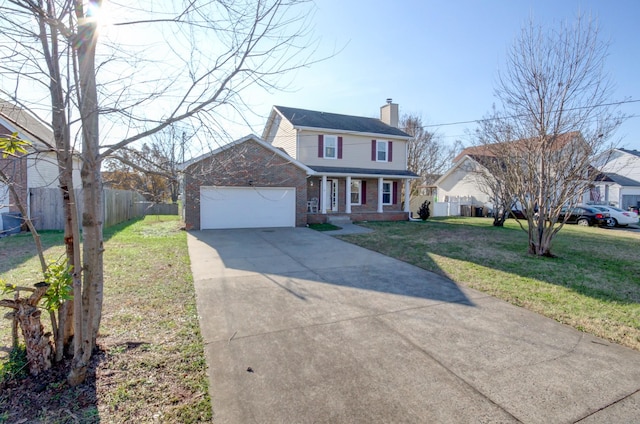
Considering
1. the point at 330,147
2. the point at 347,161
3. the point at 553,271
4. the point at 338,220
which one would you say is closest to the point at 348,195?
the point at 338,220

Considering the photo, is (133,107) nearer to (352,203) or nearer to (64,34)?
(64,34)

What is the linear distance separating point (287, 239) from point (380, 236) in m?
3.73

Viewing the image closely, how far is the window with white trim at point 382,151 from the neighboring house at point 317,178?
6 cm

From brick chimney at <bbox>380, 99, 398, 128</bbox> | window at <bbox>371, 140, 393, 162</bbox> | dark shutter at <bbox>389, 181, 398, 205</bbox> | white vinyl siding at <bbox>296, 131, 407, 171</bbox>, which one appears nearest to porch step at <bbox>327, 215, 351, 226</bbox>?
white vinyl siding at <bbox>296, 131, 407, 171</bbox>

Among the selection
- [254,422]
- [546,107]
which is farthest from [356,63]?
[546,107]

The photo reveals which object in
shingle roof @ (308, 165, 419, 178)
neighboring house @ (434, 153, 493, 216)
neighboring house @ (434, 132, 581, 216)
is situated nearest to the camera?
shingle roof @ (308, 165, 419, 178)

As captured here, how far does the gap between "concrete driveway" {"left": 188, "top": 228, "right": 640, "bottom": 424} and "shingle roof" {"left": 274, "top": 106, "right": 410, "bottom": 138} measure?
13.6 meters

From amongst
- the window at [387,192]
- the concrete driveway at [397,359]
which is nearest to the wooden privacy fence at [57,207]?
the concrete driveway at [397,359]

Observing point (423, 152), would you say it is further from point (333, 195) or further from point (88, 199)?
point (88, 199)

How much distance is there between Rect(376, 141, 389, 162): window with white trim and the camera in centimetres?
2008

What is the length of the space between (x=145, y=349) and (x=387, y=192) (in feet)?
60.0

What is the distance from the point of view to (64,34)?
249 centimetres

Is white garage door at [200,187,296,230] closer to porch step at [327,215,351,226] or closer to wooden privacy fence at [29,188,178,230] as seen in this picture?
porch step at [327,215,351,226]

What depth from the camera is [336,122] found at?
65.3 ft
